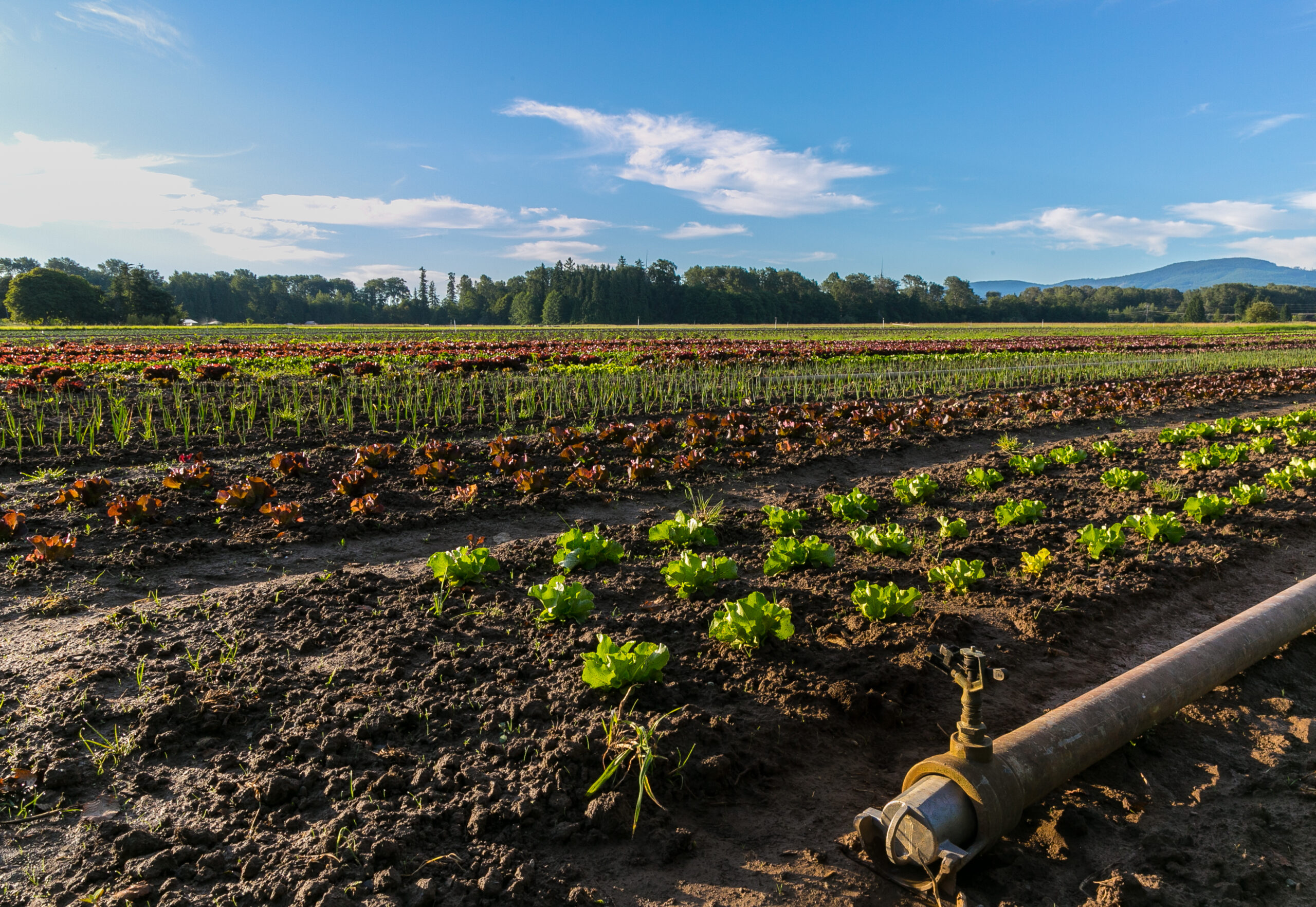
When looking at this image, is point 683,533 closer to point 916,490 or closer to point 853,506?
point 853,506

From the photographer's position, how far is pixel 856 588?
13.6ft

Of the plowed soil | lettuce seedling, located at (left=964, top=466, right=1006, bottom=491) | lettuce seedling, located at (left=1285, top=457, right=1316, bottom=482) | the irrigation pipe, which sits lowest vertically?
the plowed soil

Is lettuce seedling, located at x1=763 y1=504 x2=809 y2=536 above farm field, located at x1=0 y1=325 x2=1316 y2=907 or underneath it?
above

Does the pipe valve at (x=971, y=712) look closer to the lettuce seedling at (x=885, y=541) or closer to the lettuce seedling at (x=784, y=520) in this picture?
the lettuce seedling at (x=885, y=541)

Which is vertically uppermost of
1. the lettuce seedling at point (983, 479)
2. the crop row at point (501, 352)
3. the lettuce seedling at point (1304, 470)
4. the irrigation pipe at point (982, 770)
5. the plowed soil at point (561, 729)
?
the crop row at point (501, 352)

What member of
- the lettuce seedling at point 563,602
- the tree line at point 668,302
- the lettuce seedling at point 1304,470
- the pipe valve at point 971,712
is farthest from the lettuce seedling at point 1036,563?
the tree line at point 668,302

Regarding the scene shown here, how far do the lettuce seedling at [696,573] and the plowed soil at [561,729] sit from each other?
0.10 metres

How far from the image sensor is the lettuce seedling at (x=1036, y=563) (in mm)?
4785

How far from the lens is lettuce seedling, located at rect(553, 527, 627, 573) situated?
15.8ft

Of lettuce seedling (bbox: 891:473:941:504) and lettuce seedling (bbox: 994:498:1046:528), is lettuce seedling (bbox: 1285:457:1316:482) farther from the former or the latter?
lettuce seedling (bbox: 891:473:941:504)

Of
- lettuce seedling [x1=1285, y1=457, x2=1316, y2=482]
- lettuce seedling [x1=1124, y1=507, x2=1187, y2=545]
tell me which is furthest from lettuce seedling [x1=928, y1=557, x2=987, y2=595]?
lettuce seedling [x1=1285, y1=457, x2=1316, y2=482]

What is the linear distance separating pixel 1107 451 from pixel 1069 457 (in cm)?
93

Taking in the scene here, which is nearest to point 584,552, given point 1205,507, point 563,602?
point 563,602

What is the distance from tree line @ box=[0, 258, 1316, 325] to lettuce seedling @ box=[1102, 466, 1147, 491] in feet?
318
